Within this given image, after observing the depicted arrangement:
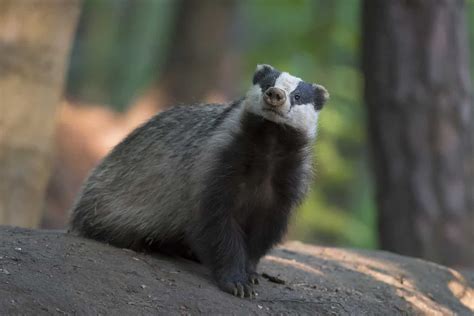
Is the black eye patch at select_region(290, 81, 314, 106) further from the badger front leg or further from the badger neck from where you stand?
the badger front leg

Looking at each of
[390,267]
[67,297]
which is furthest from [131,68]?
[67,297]

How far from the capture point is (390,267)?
26.9ft

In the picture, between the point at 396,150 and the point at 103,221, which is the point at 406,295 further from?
the point at 396,150

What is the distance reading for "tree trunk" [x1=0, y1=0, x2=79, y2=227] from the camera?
8797 mm

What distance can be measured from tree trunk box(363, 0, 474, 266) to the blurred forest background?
0.05m

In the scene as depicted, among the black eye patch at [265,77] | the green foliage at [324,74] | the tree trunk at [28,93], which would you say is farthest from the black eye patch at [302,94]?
the green foliage at [324,74]

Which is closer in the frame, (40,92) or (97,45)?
(40,92)

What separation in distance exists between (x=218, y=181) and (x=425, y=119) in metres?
5.00

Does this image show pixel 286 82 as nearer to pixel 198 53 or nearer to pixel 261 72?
pixel 261 72

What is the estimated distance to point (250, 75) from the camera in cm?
2142

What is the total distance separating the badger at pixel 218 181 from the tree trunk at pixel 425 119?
404 cm

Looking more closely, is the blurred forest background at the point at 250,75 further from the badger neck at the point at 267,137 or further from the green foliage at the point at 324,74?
the badger neck at the point at 267,137

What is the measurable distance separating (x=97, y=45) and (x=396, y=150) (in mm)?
13737

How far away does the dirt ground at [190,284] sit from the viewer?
5.40 m
